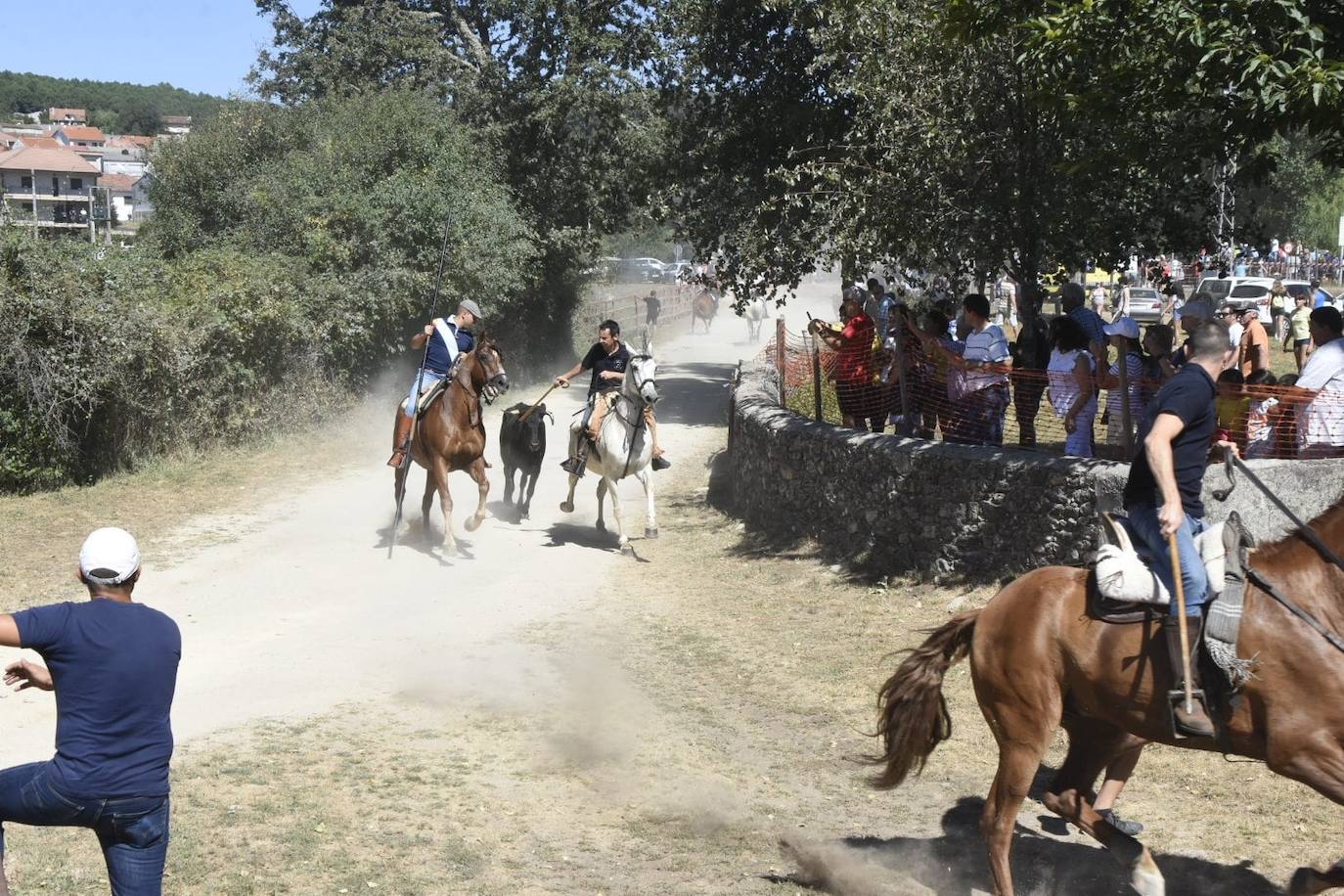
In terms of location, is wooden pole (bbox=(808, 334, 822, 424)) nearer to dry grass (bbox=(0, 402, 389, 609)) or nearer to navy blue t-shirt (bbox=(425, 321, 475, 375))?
navy blue t-shirt (bbox=(425, 321, 475, 375))

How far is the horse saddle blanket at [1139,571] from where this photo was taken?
19.5 ft

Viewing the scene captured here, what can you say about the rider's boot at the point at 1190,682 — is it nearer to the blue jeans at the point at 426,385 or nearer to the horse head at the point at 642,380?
the horse head at the point at 642,380

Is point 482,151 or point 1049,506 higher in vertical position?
point 482,151

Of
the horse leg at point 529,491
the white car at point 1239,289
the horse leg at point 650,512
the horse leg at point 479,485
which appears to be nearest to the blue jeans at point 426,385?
the horse leg at point 479,485

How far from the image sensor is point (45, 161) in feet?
346

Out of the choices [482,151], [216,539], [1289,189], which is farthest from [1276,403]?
[1289,189]

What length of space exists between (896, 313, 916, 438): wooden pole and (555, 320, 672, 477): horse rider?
9.79 feet

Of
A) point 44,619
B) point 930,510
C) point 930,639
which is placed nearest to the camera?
point 44,619

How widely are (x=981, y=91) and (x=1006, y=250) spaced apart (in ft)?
5.55

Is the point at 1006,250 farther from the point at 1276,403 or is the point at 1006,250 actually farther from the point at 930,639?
the point at 930,639

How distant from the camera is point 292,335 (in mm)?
21984

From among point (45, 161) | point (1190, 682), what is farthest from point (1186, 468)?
point (45, 161)

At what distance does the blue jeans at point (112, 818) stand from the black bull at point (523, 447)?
39.0ft

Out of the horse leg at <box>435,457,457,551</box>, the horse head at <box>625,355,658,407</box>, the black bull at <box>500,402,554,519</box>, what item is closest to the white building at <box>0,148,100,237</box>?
the black bull at <box>500,402,554,519</box>
